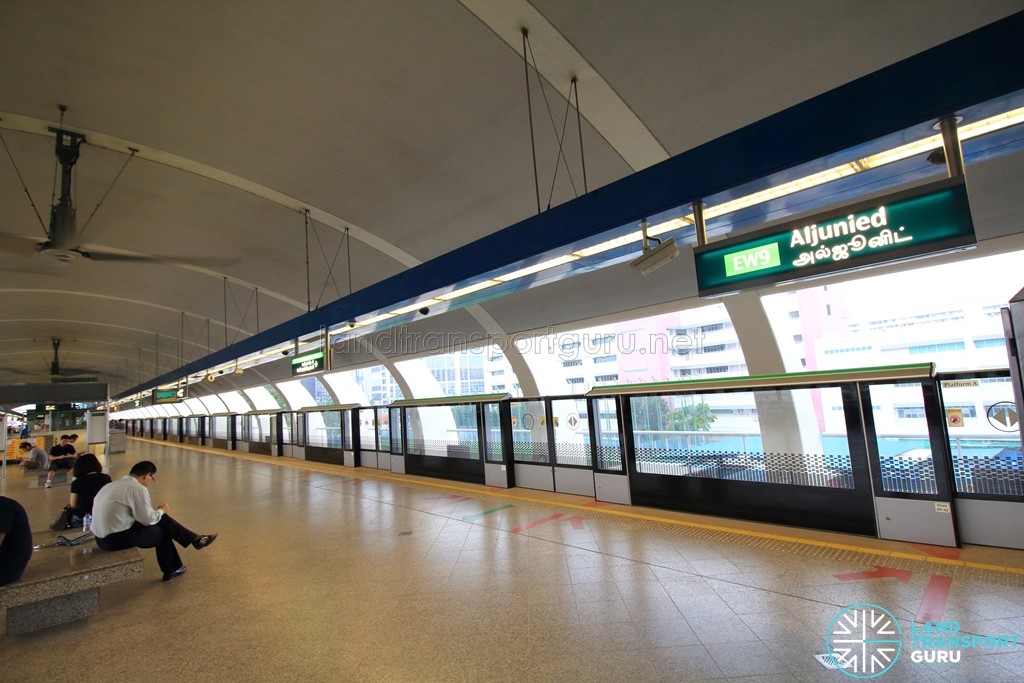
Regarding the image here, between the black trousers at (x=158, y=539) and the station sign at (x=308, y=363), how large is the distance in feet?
10.1

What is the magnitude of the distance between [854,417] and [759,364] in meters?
2.54

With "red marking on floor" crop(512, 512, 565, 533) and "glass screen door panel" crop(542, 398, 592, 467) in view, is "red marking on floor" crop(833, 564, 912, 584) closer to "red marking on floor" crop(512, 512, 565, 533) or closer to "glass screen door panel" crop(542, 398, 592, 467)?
"red marking on floor" crop(512, 512, 565, 533)

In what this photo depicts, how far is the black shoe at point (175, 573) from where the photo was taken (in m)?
4.94

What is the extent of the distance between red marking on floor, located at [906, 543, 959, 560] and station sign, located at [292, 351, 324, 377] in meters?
8.06

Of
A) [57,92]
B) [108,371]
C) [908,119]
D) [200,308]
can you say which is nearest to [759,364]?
[908,119]

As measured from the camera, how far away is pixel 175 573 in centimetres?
502

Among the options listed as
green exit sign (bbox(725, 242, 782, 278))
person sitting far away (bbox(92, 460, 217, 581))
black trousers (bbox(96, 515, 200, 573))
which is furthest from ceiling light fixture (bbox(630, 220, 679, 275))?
black trousers (bbox(96, 515, 200, 573))

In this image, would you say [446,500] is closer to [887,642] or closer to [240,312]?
[887,642]

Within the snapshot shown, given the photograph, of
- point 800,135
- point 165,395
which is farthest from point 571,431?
point 165,395

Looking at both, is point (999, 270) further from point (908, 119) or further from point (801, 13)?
point (908, 119)

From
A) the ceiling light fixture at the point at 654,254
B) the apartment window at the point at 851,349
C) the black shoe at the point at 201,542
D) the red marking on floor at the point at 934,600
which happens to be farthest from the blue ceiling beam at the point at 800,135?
the apartment window at the point at 851,349

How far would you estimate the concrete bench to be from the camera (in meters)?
3.64

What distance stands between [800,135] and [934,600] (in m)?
3.69

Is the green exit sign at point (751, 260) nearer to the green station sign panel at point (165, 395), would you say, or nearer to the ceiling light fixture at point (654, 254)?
the ceiling light fixture at point (654, 254)
